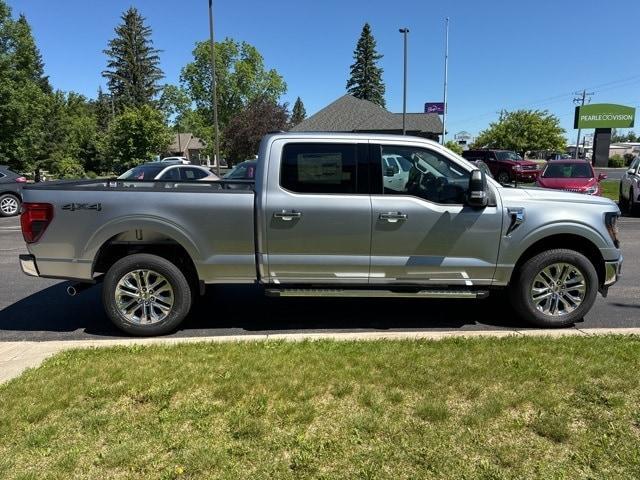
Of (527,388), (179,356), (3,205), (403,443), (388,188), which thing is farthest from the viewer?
(3,205)

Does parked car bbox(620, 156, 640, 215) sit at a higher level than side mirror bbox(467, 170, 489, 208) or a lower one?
lower

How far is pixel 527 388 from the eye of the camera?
3.62 metres

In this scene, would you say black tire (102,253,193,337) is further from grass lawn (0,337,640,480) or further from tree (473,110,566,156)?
tree (473,110,566,156)

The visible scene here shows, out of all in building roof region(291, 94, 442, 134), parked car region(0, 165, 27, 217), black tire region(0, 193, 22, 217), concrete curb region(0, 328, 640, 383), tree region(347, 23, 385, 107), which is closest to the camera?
concrete curb region(0, 328, 640, 383)

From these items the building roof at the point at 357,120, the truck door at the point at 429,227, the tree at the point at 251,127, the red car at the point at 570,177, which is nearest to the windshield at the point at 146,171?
the truck door at the point at 429,227

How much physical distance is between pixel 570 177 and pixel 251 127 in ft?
132

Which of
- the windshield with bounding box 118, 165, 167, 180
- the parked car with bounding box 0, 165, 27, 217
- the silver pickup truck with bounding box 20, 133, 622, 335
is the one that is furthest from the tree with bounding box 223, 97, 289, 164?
the silver pickup truck with bounding box 20, 133, 622, 335

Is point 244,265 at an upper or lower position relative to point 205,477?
upper

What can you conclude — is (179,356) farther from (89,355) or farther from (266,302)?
(266,302)

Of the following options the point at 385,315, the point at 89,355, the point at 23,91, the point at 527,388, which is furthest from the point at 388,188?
the point at 23,91

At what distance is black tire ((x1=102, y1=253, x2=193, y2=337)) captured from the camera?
500cm

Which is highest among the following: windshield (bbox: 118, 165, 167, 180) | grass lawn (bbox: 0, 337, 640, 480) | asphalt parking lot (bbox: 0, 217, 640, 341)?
windshield (bbox: 118, 165, 167, 180)

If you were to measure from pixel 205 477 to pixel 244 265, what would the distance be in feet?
8.34

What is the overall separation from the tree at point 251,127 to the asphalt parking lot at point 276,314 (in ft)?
153
